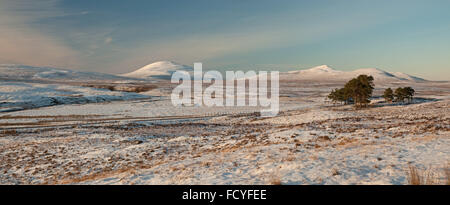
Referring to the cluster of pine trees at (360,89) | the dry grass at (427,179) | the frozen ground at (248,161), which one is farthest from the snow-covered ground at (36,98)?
the dry grass at (427,179)

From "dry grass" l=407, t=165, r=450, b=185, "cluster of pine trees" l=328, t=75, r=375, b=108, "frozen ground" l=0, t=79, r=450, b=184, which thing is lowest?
"frozen ground" l=0, t=79, r=450, b=184

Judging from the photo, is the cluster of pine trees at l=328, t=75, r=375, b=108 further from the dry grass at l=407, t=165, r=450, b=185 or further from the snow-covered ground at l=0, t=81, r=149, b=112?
the snow-covered ground at l=0, t=81, r=149, b=112

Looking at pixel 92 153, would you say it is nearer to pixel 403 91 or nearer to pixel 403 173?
pixel 403 173

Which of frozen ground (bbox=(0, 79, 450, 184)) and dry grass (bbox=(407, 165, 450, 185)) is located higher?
dry grass (bbox=(407, 165, 450, 185))

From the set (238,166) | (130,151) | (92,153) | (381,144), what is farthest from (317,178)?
(92,153)

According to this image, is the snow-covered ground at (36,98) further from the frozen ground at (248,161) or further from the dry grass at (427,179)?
the dry grass at (427,179)

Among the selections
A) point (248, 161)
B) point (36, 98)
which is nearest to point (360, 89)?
point (248, 161)

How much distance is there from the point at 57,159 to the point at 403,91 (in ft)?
209

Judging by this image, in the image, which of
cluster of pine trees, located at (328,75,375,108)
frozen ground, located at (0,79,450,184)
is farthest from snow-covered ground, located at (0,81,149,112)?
cluster of pine trees, located at (328,75,375,108)

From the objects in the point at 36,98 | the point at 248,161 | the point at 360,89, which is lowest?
the point at 248,161

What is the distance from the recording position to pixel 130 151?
17.1 m

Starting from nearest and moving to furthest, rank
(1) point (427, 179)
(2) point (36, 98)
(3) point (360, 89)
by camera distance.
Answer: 1. (1) point (427, 179)
2. (3) point (360, 89)
3. (2) point (36, 98)

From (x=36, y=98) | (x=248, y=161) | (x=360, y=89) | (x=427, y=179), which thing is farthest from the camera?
(x=36, y=98)

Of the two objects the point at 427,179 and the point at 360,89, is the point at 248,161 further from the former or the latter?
the point at 360,89
